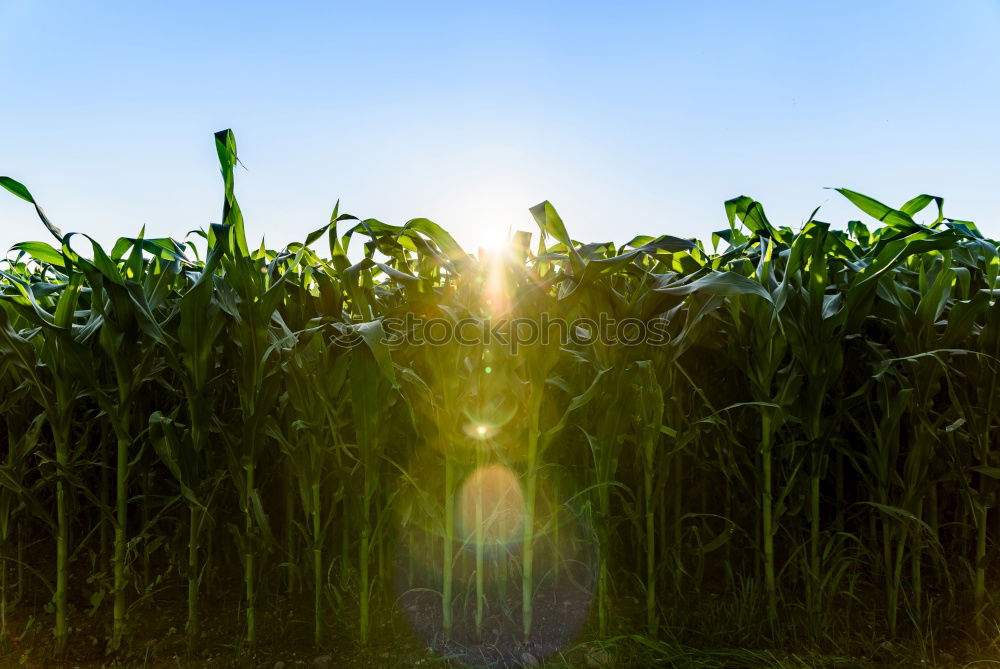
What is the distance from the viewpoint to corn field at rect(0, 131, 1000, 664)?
1.71m

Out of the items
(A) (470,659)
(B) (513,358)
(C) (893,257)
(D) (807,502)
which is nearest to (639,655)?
(A) (470,659)

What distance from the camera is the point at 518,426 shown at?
183cm

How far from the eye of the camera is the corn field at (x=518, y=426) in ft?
5.61

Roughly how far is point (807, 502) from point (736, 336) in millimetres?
644

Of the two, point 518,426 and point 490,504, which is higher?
point 518,426

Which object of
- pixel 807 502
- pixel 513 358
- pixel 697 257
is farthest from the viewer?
pixel 697 257

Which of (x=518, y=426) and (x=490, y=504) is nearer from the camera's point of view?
(x=518, y=426)

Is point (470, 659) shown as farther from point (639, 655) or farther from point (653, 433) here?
point (653, 433)

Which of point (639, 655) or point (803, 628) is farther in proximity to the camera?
point (803, 628)

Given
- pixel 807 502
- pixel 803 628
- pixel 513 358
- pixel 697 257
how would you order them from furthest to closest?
pixel 697 257 < pixel 807 502 < pixel 803 628 < pixel 513 358

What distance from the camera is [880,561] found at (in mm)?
1910

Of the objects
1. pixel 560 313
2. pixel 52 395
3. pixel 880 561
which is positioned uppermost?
pixel 560 313

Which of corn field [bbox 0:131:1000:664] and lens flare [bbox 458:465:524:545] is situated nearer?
corn field [bbox 0:131:1000:664]

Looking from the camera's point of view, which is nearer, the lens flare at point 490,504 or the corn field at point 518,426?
the corn field at point 518,426
